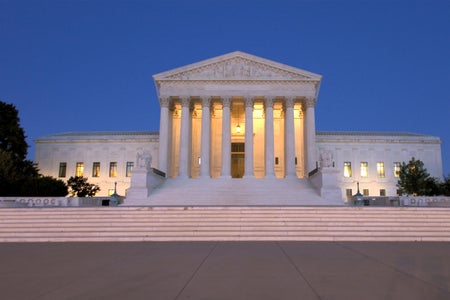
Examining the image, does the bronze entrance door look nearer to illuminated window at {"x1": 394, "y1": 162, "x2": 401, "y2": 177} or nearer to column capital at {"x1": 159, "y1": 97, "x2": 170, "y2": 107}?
column capital at {"x1": 159, "y1": 97, "x2": 170, "y2": 107}

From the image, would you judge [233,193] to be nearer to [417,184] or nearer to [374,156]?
[417,184]

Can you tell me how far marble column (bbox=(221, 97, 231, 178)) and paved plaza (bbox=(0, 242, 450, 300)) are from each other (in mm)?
29608

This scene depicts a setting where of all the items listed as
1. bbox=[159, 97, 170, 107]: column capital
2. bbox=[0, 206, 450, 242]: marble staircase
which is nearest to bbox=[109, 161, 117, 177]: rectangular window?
bbox=[159, 97, 170, 107]: column capital

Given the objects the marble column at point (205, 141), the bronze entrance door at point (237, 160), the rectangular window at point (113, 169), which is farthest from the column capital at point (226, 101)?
the rectangular window at point (113, 169)

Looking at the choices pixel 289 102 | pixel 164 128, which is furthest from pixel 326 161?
pixel 164 128

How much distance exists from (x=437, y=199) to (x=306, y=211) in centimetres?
1870

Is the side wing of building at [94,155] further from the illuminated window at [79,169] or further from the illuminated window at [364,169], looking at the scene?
the illuminated window at [364,169]

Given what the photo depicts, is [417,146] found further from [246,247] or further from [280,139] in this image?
[246,247]

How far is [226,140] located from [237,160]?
7.87 meters

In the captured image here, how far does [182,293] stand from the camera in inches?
276

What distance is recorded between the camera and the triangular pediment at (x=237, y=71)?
45.6 meters

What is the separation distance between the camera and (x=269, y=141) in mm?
44312

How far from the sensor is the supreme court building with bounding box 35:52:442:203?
1761 inches

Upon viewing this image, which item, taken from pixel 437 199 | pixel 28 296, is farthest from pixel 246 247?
pixel 437 199
